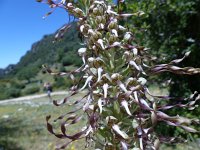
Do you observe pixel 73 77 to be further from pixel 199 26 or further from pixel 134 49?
pixel 199 26

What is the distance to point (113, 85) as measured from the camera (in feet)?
7.07

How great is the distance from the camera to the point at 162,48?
12.5m

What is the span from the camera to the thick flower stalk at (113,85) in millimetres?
2076

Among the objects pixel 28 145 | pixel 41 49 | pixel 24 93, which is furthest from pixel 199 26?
pixel 41 49

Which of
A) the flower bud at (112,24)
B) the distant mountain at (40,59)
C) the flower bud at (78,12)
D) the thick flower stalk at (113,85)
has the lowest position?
the distant mountain at (40,59)

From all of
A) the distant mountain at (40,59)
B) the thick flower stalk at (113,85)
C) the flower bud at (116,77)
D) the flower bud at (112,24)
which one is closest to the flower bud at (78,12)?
the thick flower stalk at (113,85)

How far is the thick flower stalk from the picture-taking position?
2076mm

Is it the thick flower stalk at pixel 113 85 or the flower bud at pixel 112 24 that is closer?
the thick flower stalk at pixel 113 85

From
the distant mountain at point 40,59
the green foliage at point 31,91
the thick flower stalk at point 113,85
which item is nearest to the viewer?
the thick flower stalk at point 113,85

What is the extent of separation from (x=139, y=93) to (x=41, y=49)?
10614 centimetres

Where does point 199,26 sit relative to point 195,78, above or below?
above

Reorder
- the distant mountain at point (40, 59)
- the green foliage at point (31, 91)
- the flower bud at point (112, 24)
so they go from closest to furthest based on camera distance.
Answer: the flower bud at point (112, 24) → the green foliage at point (31, 91) → the distant mountain at point (40, 59)

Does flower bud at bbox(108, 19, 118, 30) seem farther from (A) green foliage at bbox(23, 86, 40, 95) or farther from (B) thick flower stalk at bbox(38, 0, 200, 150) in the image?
(A) green foliage at bbox(23, 86, 40, 95)

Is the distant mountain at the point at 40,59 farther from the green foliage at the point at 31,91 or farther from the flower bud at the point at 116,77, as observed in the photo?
the flower bud at the point at 116,77
